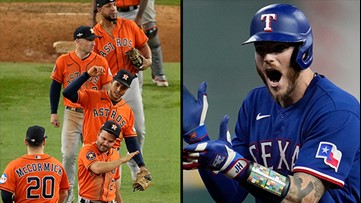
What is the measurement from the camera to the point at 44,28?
5.54m

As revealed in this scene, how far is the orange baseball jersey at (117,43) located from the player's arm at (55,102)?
34 centimetres

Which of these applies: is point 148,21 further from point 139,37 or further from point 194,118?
point 194,118

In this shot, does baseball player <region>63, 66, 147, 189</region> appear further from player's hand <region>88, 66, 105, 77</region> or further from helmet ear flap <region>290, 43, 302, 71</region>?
helmet ear flap <region>290, 43, 302, 71</region>

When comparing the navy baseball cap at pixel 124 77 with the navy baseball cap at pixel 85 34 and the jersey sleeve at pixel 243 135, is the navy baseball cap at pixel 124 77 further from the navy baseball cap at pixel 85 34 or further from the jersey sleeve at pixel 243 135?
the jersey sleeve at pixel 243 135

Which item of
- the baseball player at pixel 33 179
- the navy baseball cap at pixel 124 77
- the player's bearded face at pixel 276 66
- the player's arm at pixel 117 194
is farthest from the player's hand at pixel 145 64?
the player's bearded face at pixel 276 66

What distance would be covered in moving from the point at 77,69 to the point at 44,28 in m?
1.17

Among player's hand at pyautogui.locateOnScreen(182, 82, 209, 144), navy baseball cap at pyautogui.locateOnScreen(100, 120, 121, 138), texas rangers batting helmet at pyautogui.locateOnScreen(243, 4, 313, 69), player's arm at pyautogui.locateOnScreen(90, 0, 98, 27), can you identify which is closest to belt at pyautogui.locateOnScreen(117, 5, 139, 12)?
player's arm at pyautogui.locateOnScreen(90, 0, 98, 27)

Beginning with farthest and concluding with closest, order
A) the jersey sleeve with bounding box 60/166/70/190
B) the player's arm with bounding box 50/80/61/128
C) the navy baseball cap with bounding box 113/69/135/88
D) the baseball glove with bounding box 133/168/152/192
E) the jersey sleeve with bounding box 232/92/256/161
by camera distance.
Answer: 1. the baseball glove with bounding box 133/168/152/192
2. the player's arm with bounding box 50/80/61/128
3. the navy baseball cap with bounding box 113/69/135/88
4. the jersey sleeve with bounding box 60/166/70/190
5. the jersey sleeve with bounding box 232/92/256/161

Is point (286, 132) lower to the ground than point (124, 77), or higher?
higher

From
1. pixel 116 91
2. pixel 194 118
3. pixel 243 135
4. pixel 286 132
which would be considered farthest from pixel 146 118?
pixel 194 118

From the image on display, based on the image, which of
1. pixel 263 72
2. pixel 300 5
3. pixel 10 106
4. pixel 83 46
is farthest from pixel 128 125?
pixel 263 72

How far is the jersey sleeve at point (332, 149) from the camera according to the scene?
2.49 metres

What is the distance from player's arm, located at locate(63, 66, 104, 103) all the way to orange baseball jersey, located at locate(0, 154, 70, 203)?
41 centimetres

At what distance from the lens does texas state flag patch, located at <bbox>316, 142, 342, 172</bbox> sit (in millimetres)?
2496
